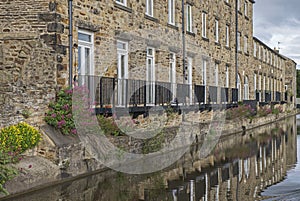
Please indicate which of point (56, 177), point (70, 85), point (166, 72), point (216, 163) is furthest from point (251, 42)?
point (56, 177)

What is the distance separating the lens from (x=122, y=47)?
15953 millimetres

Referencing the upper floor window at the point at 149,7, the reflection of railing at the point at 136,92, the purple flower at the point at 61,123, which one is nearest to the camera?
the purple flower at the point at 61,123

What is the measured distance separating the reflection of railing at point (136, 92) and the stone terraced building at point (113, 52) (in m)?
0.03

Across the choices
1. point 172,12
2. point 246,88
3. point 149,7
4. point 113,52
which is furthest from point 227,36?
point 113,52

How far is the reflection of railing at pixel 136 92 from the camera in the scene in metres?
13.5

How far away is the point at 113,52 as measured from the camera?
1514 cm

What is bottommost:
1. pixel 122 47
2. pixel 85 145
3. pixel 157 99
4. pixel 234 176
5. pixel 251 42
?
pixel 234 176

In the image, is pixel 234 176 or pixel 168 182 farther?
pixel 234 176

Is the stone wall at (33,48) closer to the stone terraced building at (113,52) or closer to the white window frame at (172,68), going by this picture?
the stone terraced building at (113,52)

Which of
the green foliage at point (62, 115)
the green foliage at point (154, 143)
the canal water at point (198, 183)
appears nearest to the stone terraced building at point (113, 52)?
the green foliage at point (62, 115)

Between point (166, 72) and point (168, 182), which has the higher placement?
point (166, 72)

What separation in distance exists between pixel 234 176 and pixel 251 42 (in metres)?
24.8

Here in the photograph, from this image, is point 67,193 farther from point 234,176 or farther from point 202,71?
point 202,71

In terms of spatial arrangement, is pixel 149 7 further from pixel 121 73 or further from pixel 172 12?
pixel 121 73
